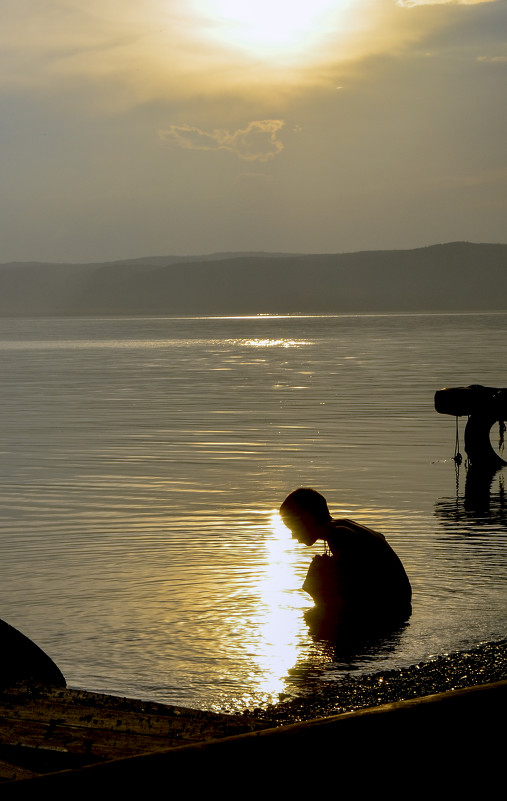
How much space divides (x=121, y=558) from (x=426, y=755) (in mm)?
10446

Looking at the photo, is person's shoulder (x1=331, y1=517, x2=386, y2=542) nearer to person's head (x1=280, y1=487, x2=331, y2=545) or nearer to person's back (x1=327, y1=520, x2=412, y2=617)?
person's back (x1=327, y1=520, x2=412, y2=617)

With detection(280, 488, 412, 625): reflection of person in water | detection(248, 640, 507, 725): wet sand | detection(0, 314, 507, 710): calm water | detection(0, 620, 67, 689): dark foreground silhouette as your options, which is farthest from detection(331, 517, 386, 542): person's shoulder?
detection(0, 620, 67, 689): dark foreground silhouette

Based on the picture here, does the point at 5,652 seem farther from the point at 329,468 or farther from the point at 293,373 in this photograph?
the point at 293,373

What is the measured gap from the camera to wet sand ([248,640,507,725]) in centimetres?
802

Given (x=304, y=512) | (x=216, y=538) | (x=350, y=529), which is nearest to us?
(x=304, y=512)

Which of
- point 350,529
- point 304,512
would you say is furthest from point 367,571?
point 304,512

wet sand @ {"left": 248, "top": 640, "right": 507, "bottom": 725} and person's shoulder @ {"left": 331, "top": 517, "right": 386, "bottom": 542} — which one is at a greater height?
person's shoulder @ {"left": 331, "top": 517, "right": 386, "bottom": 542}

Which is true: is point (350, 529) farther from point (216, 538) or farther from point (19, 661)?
point (216, 538)

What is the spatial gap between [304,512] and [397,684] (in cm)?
167

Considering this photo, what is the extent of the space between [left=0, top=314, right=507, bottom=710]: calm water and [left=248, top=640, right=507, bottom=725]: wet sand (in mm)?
317

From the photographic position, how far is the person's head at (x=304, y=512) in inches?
369

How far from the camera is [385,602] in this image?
416 inches

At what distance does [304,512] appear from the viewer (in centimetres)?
945

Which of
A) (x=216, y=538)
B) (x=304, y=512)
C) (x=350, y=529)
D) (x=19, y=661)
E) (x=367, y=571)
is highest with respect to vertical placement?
(x=304, y=512)
